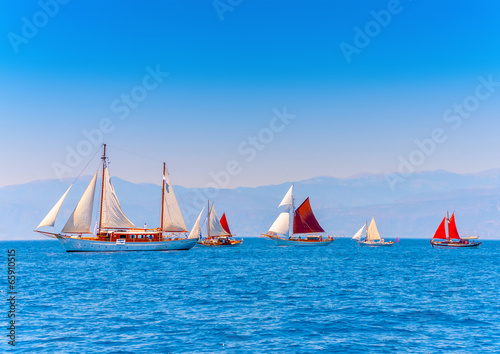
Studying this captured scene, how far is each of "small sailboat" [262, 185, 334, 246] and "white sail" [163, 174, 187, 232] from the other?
50.3 meters

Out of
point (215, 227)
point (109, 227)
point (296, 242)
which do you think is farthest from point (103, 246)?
point (296, 242)

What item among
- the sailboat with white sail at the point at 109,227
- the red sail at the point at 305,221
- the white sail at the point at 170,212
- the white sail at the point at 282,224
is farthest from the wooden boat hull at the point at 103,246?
the white sail at the point at 282,224

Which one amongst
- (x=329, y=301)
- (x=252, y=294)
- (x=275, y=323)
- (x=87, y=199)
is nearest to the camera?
(x=275, y=323)

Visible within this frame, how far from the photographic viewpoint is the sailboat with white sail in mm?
95062

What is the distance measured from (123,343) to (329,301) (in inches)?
743

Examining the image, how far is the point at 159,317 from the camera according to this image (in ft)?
100

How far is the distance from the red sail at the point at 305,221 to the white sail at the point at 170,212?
5250cm

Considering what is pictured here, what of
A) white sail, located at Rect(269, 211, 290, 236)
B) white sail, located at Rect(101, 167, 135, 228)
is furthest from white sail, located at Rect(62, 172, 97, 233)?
white sail, located at Rect(269, 211, 290, 236)

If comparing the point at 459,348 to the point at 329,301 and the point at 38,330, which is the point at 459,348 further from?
the point at 38,330

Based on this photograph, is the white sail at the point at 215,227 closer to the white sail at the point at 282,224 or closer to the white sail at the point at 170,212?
the white sail at the point at 282,224

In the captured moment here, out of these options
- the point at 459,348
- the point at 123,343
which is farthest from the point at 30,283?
the point at 459,348

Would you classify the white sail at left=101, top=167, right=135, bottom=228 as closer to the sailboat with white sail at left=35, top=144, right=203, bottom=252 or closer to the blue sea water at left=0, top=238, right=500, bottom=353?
the sailboat with white sail at left=35, top=144, right=203, bottom=252

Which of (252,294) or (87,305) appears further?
(252,294)

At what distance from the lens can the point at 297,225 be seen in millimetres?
154375
